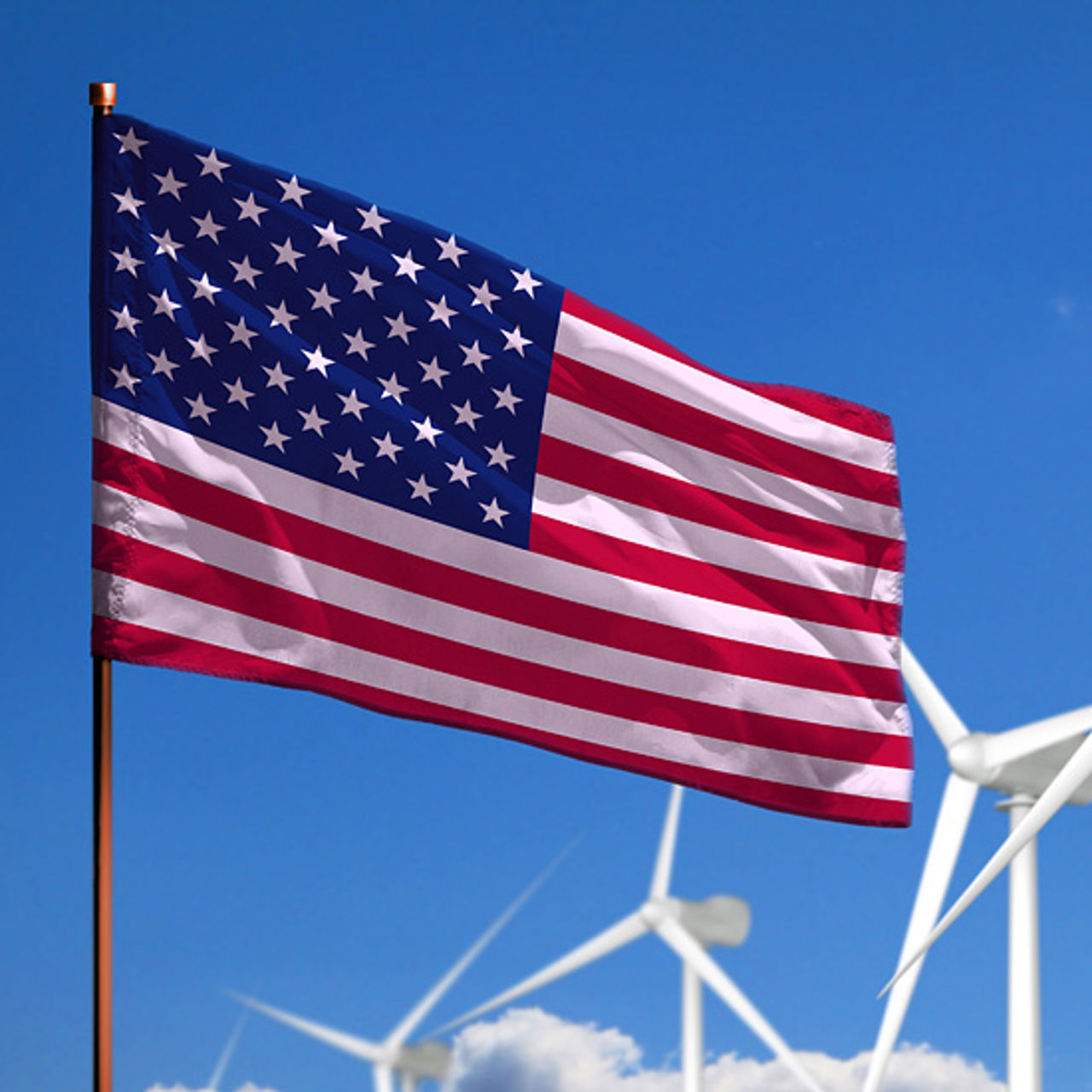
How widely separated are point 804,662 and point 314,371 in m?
5.17

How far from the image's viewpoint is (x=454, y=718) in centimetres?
1582

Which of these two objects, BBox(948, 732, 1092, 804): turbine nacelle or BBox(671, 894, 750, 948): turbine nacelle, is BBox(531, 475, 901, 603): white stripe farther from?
→ BBox(671, 894, 750, 948): turbine nacelle

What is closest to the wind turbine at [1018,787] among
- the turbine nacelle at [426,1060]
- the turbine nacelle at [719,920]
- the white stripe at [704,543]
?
the turbine nacelle at [719,920]

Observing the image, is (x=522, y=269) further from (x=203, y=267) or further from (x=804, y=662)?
(x=804, y=662)

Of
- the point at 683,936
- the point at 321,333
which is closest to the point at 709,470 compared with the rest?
the point at 321,333

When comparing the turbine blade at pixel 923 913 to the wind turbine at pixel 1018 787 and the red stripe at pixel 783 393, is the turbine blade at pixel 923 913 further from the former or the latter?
the red stripe at pixel 783 393

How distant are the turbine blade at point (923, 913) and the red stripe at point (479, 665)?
58.0 ft

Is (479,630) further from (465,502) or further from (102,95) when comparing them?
(102,95)

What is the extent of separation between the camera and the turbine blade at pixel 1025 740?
145 ft

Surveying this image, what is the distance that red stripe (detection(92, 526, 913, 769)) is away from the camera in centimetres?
1462

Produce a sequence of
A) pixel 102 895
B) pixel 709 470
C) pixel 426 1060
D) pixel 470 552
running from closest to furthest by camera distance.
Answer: pixel 102 895 → pixel 470 552 → pixel 709 470 → pixel 426 1060

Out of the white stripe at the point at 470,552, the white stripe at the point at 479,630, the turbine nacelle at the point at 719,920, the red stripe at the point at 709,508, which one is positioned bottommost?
the white stripe at the point at 479,630

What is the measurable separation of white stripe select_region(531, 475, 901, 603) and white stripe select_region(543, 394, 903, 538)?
375mm

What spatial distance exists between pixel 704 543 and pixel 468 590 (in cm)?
246
